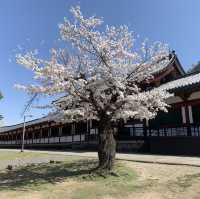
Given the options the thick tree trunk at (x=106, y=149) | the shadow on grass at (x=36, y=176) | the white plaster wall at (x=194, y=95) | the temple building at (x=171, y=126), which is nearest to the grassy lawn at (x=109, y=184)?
the shadow on grass at (x=36, y=176)

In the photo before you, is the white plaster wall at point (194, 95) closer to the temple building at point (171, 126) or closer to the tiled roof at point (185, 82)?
the temple building at point (171, 126)

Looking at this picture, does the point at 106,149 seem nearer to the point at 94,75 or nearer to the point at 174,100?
the point at 94,75

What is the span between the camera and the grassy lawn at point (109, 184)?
30.3 feet

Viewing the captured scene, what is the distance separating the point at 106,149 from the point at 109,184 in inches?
81.2

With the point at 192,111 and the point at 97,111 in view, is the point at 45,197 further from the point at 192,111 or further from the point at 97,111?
the point at 192,111

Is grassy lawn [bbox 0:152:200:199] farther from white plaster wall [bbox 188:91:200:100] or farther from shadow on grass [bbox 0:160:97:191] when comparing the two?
white plaster wall [bbox 188:91:200:100]

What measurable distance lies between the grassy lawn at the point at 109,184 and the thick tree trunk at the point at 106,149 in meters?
0.54

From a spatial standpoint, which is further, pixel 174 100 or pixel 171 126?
pixel 174 100

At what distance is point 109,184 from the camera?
10.4 meters

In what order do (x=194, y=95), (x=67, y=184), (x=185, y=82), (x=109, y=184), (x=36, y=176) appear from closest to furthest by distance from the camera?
(x=109, y=184) → (x=67, y=184) → (x=36, y=176) → (x=194, y=95) → (x=185, y=82)

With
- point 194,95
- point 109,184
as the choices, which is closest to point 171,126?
point 194,95

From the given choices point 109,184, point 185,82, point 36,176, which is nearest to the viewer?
point 109,184

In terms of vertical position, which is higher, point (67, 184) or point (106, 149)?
point (106, 149)

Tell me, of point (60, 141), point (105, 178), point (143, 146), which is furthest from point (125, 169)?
point (60, 141)
